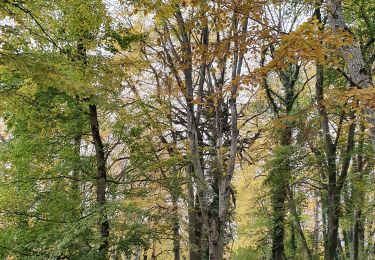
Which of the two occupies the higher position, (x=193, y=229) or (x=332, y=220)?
(x=332, y=220)

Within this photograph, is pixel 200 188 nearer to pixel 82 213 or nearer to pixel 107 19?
pixel 82 213

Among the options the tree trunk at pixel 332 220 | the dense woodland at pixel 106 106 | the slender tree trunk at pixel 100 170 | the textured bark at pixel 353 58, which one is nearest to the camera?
the dense woodland at pixel 106 106

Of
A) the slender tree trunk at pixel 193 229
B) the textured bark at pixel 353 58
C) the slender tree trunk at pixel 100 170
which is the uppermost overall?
the textured bark at pixel 353 58

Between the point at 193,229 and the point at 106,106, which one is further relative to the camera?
the point at 193,229

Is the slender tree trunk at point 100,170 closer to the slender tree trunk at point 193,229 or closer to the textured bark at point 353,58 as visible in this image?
the slender tree trunk at point 193,229

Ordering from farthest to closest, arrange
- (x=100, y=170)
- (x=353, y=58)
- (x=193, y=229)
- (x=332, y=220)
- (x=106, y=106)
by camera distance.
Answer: (x=332, y=220) → (x=193, y=229) → (x=100, y=170) → (x=106, y=106) → (x=353, y=58)

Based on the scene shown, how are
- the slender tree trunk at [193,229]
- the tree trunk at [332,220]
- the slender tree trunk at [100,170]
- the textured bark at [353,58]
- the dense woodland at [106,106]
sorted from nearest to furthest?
1. the dense woodland at [106,106]
2. the textured bark at [353,58]
3. the slender tree trunk at [100,170]
4. the slender tree trunk at [193,229]
5. the tree trunk at [332,220]

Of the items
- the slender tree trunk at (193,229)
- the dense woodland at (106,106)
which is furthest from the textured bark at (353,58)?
the slender tree trunk at (193,229)

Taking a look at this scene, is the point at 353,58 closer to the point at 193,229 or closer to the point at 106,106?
the point at 106,106

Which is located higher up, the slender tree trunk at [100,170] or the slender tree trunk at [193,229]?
the slender tree trunk at [100,170]

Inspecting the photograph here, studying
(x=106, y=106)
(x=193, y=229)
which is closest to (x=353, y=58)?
(x=106, y=106)

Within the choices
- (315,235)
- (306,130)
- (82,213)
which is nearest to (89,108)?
(82,213)

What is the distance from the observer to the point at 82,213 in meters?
6.97

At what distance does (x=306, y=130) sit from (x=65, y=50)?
16.4 feet
